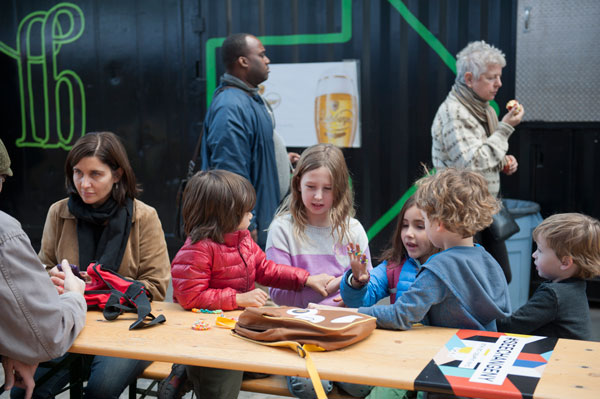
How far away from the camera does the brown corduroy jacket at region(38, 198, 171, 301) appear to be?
9.92 ft

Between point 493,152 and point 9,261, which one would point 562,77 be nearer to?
point 493,152

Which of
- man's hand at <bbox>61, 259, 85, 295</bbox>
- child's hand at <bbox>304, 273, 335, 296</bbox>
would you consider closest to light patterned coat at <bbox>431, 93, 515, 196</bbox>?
child's hand at <bbox>304, 273, 335, 296</bbox>

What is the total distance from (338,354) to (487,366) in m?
0.46

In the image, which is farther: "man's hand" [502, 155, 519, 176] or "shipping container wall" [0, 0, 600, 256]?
"shipping container wall" [0, 0, 600, 256]

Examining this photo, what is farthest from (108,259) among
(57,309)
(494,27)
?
(494,27)

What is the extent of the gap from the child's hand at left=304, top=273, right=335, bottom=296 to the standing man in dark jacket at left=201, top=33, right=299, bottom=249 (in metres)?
0.86

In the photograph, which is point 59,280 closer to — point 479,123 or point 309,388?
point 309,388

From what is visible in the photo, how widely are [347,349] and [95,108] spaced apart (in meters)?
5.10

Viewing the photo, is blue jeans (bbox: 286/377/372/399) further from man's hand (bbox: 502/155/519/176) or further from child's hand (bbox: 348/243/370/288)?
man's hand (bbox: 502/155/519/176)

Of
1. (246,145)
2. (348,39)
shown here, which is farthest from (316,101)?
(246,145)

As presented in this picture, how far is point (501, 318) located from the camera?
2.44m

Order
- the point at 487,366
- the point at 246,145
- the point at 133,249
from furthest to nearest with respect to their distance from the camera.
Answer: the point at 246,145, the point at 133,249, the point at 487,366

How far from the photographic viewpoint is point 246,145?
394 centimetres

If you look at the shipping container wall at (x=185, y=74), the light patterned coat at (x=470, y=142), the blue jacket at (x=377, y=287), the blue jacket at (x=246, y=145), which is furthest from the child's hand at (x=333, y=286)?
the shipping container wall at (x=185, y=74)
